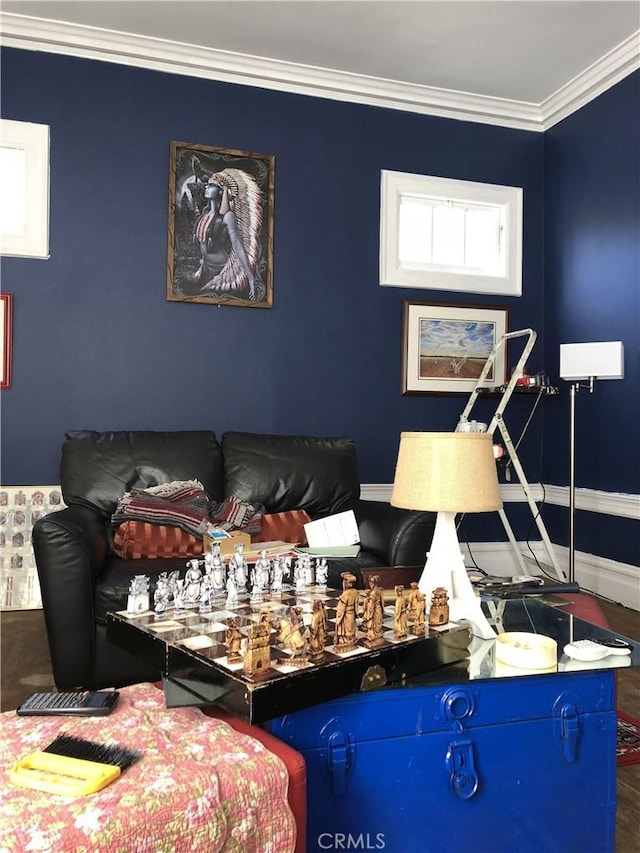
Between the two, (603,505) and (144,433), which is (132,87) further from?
(603,505)

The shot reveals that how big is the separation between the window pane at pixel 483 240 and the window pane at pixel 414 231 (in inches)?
11.8

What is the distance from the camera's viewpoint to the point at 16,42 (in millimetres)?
3855

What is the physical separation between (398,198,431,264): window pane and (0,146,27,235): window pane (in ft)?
7.09

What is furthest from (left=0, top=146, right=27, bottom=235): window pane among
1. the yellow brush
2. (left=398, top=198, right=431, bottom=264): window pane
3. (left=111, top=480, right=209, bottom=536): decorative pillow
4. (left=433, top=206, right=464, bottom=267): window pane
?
the yellow brush

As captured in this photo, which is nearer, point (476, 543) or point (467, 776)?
point (467, 776)

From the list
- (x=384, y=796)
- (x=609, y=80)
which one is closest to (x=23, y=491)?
(x=384, y=796)

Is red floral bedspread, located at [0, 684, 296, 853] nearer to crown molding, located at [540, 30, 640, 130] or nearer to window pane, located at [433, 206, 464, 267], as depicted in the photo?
window pane, located at [433, 206, 464, 267]

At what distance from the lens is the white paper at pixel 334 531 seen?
317 centimetres

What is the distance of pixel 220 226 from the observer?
4.16 metres

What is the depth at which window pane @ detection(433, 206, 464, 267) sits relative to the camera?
15.3 feet

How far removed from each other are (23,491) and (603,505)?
3.17m

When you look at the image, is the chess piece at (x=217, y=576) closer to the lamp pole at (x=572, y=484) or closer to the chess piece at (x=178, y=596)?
the chess piece at (x=178, y=596)

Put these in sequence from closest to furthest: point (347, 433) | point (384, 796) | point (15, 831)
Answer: point (15, 831)
point (384, 796)
point (347, 433)

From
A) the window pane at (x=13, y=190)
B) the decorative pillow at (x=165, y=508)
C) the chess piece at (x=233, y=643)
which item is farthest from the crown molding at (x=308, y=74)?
the chess piece at (x=233, y=643)
